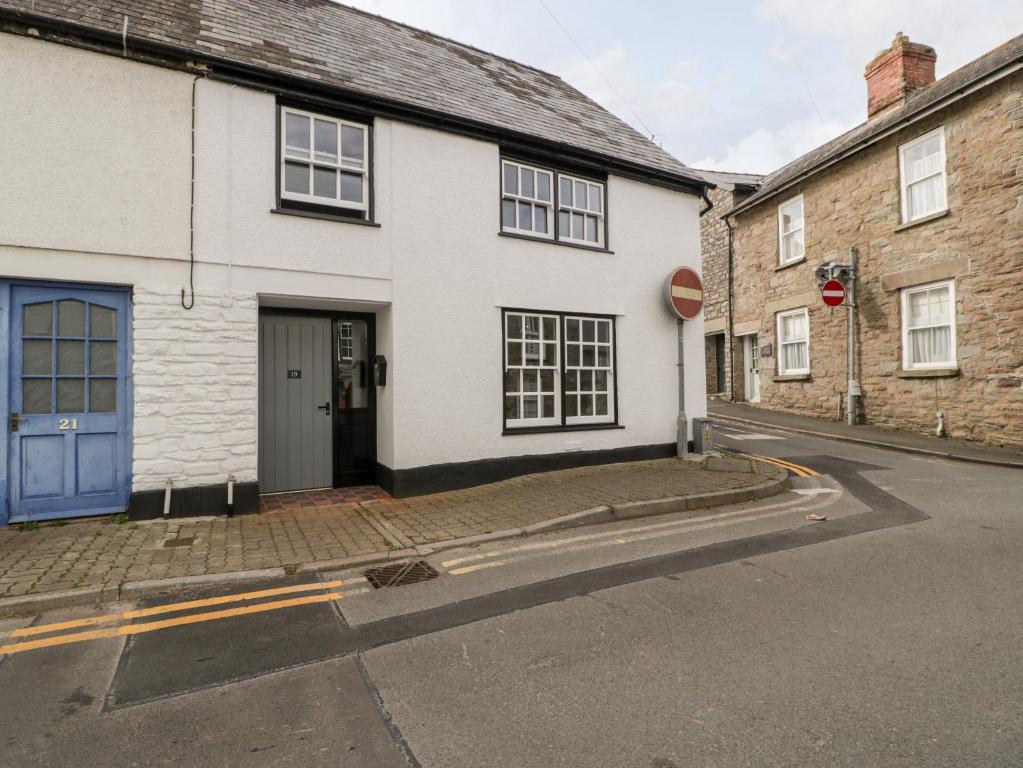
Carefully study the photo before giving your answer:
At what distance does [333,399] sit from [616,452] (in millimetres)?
4811

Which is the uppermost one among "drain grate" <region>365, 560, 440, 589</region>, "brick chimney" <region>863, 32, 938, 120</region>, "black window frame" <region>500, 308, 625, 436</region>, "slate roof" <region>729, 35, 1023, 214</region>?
"brick chimney" <region>863, 32, 938, 120</region>

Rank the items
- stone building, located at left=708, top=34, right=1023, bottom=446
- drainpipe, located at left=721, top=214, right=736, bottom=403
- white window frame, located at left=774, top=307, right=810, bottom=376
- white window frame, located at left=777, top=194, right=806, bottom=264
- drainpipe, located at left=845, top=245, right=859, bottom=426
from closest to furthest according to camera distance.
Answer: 1. stone building, located at left=708, top=34, right=1023, bottom=446
2. drainpipe, located at left=845, top=245, right=859, bottom=426
3. white window frame, located at left=774, top=307, right=810, bottom=376
4. white window frame, located at left=777, top=194, right=806, bottom=264
5. drainpipe, located at left=721, top=214, right=736, bottom=403

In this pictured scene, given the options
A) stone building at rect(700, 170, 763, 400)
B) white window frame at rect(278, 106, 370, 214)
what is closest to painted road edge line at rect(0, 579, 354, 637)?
white window frame at rect(278, 106, 370, 214)

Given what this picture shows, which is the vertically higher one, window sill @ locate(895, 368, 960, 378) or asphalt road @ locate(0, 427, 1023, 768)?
window sill @ locate(895, 368, 960, 378)

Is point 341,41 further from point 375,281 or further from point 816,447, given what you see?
point 816,447

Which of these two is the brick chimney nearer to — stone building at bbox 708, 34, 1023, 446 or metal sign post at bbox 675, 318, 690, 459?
stone building at bbox 708, 34, 1023, 446

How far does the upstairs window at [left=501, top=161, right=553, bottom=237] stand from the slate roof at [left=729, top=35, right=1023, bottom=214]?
952 cm

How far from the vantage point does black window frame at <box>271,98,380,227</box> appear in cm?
704

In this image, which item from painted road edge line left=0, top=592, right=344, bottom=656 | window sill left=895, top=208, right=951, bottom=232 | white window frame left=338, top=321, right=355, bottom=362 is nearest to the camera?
painted road edge line left=0, top=592, right=344, bottom=656

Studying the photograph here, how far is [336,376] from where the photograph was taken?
8062mm

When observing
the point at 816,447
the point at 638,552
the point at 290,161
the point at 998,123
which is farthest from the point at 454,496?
the point at 998,123

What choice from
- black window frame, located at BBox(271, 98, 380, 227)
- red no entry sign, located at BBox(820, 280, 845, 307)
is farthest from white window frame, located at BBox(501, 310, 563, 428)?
red no entry sign, located at BBox(820, 280, 845, 307)

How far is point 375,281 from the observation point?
24.8 ft

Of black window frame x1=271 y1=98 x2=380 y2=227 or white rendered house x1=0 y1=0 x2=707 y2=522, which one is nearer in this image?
white rendered house x1=0 y1=0 x2=707 y2=522
